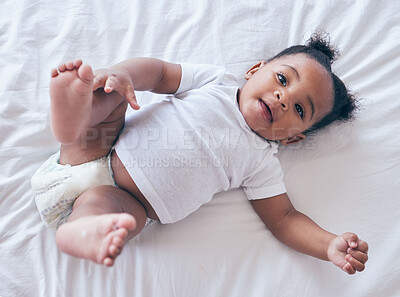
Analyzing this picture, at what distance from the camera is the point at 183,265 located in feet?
2.76

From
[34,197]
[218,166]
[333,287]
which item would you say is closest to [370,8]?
[218,166]

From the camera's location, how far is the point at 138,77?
0.83m

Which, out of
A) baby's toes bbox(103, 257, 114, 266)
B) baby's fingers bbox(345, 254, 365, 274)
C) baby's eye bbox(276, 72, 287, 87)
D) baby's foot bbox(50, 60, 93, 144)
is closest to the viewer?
baby's toes bbox(103, 257, 114, 266)

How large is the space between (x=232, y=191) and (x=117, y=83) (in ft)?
1.32

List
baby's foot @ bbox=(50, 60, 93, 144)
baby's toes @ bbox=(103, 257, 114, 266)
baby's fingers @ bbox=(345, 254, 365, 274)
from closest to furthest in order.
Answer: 1. baby's toes @ bbox=(103, 257, 114, 266)
2. baby's foot @ bbox=(50, 60, 93, 144)
3. baby's fingers @ bbox=(345, 254, 365, 274)

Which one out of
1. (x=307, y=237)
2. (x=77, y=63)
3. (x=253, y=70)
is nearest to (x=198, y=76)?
(x=253, y=70)

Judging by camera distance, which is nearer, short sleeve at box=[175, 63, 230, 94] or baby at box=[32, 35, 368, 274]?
baby at box=[32, 35, 368, 274]

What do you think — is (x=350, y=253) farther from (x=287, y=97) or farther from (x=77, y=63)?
(x=77, y=63)

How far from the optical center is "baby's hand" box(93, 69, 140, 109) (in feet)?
2.35

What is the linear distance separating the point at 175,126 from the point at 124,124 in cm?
13

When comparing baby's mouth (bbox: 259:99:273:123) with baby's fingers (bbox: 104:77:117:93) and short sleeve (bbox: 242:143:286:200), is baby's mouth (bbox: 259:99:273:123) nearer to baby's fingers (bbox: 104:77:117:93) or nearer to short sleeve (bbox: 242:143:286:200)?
short sleeve (bbox: 242:143:286:200)

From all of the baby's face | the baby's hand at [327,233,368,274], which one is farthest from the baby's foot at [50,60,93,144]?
the baby's hand at [327,233,368,274]

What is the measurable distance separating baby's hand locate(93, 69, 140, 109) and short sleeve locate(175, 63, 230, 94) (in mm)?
192

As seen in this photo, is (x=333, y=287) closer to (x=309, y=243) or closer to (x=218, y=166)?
(x=309, y=243)
